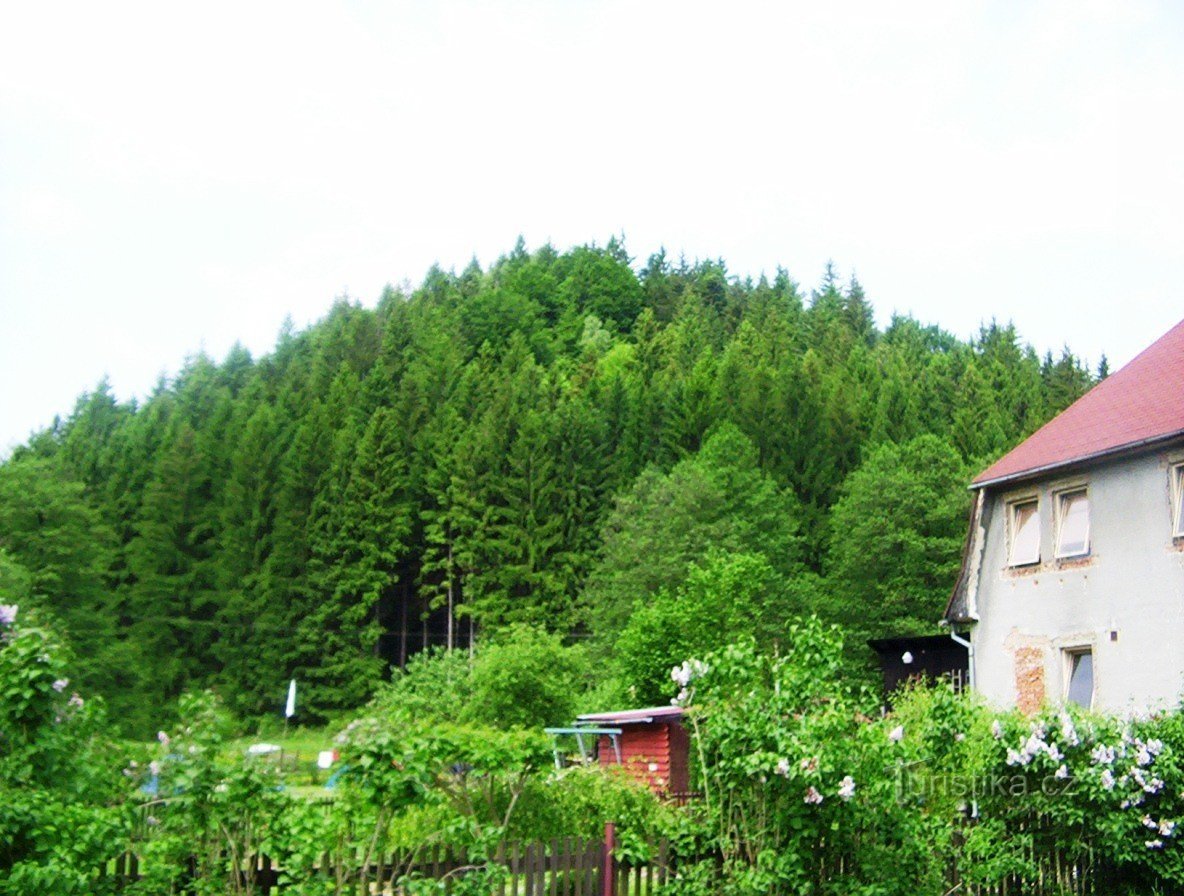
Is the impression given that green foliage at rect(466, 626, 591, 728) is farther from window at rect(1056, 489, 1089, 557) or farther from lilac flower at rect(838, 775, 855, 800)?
lilac flower at rect(838, 775, 855, 800)

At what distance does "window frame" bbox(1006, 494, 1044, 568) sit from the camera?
22578 mm

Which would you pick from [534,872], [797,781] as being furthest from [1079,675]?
[534,872]

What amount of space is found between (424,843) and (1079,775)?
6.89 meters

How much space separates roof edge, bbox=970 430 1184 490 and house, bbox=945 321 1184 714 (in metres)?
0.03

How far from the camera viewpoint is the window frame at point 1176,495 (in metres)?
19.9

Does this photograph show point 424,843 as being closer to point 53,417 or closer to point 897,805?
point 897,805

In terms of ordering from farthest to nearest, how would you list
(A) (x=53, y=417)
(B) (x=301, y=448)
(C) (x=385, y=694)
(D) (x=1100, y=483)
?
(A) (x=53, y=417), (B) (x=301, y=448), (C) (x=385, y=694), (D) (x=1100, y=483)

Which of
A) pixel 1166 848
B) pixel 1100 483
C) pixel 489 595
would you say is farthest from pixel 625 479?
pixel 1166 848

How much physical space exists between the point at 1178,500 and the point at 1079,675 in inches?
139

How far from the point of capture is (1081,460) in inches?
837

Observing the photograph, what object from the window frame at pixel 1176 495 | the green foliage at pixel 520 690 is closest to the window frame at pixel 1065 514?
the window frame at pixel 1176 495

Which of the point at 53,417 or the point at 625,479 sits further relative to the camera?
the point at 53,417

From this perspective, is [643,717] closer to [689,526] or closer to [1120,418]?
[1120,418]

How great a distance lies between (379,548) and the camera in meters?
75.6
